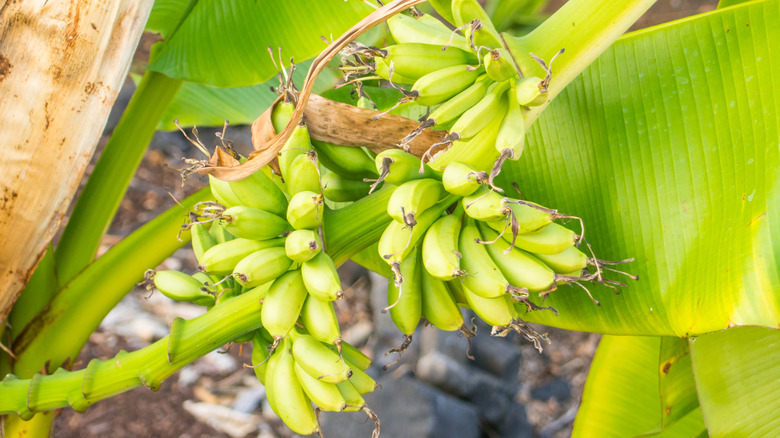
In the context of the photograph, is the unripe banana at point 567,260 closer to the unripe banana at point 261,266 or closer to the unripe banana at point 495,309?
the unripe banana at point 495,309

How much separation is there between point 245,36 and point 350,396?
2.18 feet

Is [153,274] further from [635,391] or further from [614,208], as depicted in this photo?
[635,391]

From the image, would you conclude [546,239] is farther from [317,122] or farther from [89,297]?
[89,297]

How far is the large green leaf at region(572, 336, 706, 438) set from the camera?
98 centimetres

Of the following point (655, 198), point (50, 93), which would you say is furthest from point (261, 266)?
point (655, 198)

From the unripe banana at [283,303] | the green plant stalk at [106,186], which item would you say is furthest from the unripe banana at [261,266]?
the green plant stalk at [106,186]

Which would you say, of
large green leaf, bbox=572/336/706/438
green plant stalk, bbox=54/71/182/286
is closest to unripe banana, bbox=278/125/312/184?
green plant stalk, bbox=54/71/182/286

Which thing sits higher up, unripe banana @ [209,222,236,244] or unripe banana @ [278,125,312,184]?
unripe banana @ [278,125,312,184]

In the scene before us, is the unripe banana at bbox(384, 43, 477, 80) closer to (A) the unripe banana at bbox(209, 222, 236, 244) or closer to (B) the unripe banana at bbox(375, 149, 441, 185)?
(B) the unripe banana at bbox(375, 149, 441, 185)

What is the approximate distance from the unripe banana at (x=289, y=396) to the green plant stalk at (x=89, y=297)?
377mm

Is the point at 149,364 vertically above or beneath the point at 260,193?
beneath

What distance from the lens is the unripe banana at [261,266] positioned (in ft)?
1.76

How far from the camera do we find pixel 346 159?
631mm

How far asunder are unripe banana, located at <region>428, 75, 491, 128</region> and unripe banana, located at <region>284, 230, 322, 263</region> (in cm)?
16
